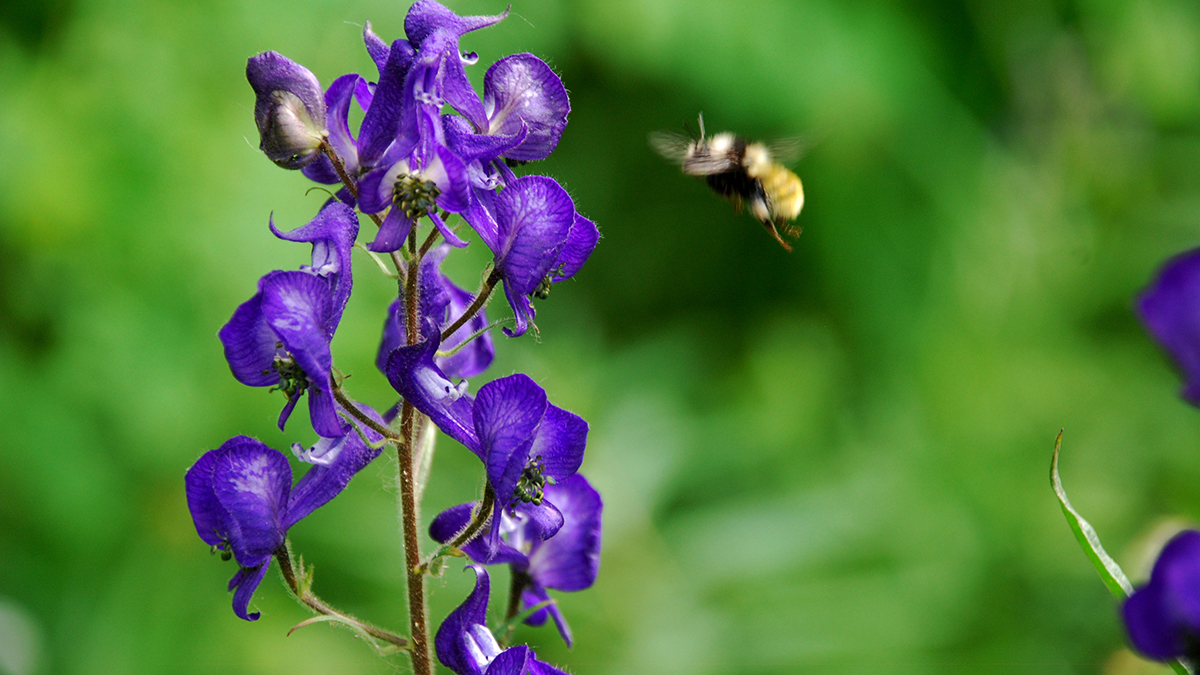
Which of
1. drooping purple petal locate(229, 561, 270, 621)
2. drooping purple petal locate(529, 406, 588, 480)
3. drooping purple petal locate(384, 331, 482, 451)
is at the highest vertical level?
drooping purple petal locate(384, 331, 482, 451)

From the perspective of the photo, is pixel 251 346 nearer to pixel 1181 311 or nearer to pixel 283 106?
pixel 283 106

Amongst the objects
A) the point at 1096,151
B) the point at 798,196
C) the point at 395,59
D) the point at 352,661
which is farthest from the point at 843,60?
the point at 395,59

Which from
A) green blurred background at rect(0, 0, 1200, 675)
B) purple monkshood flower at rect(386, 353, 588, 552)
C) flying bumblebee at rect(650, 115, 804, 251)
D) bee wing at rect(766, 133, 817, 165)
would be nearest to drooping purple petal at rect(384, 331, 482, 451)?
purple monkshood flower at rect(386, 353, 588, 552)

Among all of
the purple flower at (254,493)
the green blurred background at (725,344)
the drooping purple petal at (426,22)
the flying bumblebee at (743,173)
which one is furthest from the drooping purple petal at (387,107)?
the green blurred background at (725,344)

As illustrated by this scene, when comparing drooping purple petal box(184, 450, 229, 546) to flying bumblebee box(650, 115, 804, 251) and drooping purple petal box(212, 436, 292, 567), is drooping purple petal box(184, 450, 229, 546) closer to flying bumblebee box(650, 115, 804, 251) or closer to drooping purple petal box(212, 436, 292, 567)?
drooping purple petal box(212, 436, 292, 567)

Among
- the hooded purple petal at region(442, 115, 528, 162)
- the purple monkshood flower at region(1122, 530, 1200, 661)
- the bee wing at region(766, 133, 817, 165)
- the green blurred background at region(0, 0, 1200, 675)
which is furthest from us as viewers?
the green blurred background at region(0, 0, 1200, 675)

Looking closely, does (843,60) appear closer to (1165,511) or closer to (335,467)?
(1165,511)

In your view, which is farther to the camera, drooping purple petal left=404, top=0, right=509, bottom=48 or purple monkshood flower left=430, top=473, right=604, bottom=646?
purple monkshood flower left=430, top=473, right=604, bottom=646

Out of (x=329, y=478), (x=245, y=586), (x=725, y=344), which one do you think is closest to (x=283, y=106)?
(x=329, y=478)
